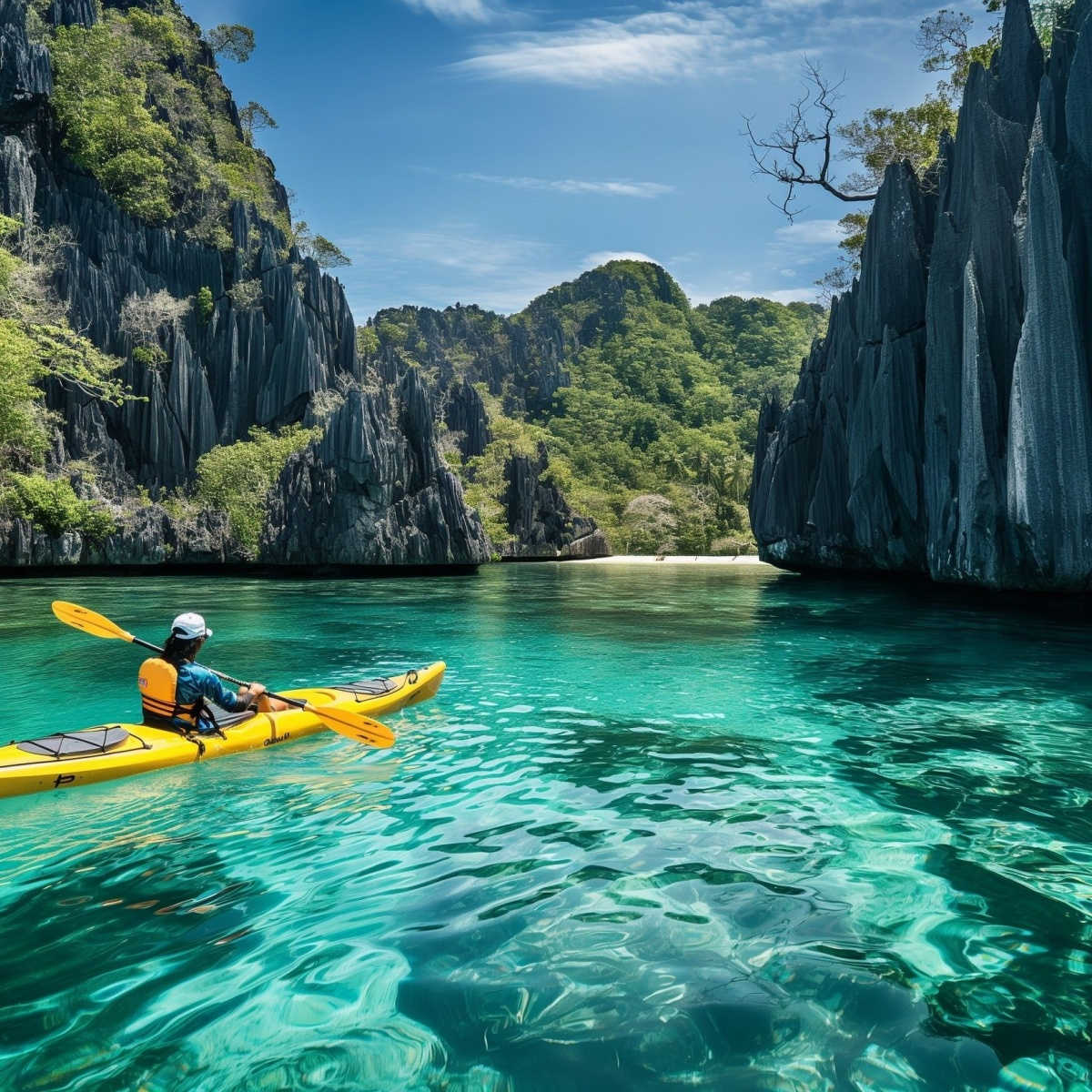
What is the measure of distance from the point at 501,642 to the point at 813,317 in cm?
11593

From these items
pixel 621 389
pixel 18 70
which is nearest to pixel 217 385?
pixel 18 70

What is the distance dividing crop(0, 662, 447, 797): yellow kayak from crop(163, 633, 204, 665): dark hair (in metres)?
0.75

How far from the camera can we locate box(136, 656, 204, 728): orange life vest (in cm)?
782

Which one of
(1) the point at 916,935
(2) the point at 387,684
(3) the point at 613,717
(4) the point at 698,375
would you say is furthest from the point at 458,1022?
(4) the point at 698,375

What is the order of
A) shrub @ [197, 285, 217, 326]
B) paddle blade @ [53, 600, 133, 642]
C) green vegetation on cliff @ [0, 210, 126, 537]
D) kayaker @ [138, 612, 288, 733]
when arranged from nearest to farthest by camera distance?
1. kayaker @ [138, 612, 288, 733]
2. paddle blade @ [53, 600, 133, 642]
3. green vegetation on cliff @ [0, 210, 126, 537]
4. shrub @ [197, 285, 217, 326]

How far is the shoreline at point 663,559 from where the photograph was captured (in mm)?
67875

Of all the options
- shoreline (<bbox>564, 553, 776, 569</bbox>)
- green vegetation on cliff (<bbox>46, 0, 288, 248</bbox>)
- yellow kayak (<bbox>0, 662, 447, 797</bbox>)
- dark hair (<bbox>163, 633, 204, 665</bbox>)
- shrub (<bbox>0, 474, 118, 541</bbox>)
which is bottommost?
shoreline (<bbox>564, 553, 776, 569</bbox>)

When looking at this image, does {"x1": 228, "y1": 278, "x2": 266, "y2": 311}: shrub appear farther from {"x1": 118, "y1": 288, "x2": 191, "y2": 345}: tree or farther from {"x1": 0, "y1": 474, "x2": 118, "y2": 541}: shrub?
{"x1": 0, "y1": 474, "x2": 118, "y2": 541}: shrub

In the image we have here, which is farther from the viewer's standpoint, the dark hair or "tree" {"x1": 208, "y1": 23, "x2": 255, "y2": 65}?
"tree" {"x1": 208, "y1": 23, "x2": 255, "y2": 65}

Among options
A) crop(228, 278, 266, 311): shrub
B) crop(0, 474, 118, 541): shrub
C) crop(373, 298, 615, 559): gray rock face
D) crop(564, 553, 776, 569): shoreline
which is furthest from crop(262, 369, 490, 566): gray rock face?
crop(564, 553, 776, 569): shoreline

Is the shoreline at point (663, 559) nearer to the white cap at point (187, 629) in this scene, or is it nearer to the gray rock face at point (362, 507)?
the gray rock face at point (362, 507)

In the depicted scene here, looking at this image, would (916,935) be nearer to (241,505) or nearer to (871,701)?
(871,701)

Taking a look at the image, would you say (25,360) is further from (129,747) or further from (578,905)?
(578,905)

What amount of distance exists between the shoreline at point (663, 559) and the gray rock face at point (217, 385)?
2443 centimetres
